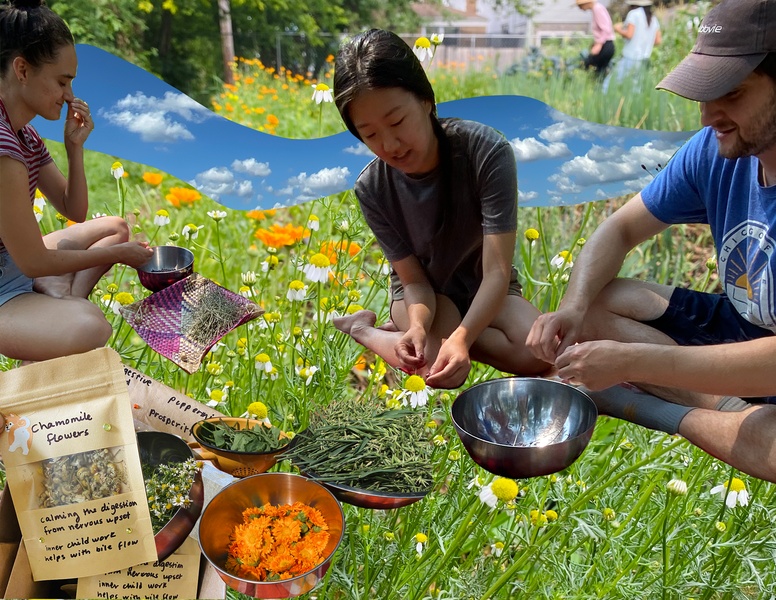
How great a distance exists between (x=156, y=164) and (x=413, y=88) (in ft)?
2.93

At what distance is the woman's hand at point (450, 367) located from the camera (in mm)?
1750

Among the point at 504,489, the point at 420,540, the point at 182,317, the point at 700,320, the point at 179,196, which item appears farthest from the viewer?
the point at 179,196

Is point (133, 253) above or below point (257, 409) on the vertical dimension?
above

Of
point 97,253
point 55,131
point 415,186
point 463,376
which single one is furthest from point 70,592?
point 55,131

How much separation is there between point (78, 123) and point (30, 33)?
0.30m

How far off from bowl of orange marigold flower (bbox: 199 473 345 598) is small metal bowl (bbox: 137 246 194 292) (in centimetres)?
79

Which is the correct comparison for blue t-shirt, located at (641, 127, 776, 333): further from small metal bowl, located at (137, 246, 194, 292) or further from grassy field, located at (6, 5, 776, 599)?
small metal bowl, located at (137, 246, 194, 292)

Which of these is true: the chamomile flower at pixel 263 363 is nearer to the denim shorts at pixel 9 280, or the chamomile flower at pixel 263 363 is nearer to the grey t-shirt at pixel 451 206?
the grey t-shirt at pixel 451 206

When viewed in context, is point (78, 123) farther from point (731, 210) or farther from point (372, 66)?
point (731, 210)

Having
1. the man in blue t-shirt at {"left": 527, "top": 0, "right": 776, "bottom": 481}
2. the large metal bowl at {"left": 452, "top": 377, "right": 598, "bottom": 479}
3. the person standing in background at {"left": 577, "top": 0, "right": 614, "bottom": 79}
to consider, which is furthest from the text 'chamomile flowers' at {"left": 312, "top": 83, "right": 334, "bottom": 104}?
the large metal bowl at {"left": 452, "top": 377, "right": 598, "bottom": 479}

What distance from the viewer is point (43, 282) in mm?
1987

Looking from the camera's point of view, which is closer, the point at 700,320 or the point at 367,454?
Answer: the point at 367,454

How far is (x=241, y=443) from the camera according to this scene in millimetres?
1580

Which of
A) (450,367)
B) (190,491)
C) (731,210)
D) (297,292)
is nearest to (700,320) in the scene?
(731,210)
